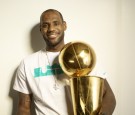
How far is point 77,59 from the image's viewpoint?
125 cm

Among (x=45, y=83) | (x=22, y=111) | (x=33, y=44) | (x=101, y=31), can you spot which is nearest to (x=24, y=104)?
(x=22, y=111)

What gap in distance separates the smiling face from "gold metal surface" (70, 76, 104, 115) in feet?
1.12

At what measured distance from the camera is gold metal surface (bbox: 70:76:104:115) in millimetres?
1153

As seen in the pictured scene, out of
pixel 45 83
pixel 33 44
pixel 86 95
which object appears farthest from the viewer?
pixel 33 44

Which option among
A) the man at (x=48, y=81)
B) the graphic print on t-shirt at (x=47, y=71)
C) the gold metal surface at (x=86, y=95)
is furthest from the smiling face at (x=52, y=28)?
the gold metal surface at (x=86, y=95)

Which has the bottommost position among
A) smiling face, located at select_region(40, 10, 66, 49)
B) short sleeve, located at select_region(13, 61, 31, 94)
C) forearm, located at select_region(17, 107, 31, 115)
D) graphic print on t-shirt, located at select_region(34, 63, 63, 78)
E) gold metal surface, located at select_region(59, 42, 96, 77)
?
forearm, located at select_region(17, 107, 31, 115)

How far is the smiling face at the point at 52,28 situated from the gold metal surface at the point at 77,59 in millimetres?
186

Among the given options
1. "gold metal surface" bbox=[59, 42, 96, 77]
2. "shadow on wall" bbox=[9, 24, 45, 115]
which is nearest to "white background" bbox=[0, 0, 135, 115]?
"shadow on wall" bbox=[9, 24, 45, 115]

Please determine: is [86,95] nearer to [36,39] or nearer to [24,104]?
[24,104]

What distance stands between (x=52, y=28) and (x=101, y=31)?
43 cm

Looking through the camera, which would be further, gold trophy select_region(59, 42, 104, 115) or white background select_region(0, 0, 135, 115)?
white background select_region(0, 0, 135, 115)

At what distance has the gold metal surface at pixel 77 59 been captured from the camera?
4.11 ft

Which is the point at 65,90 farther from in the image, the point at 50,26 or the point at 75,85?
the point at 50,26

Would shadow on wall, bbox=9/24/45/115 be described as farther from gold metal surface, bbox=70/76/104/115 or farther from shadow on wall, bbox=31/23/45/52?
gold metal surface, bbox=70/76/104/115
